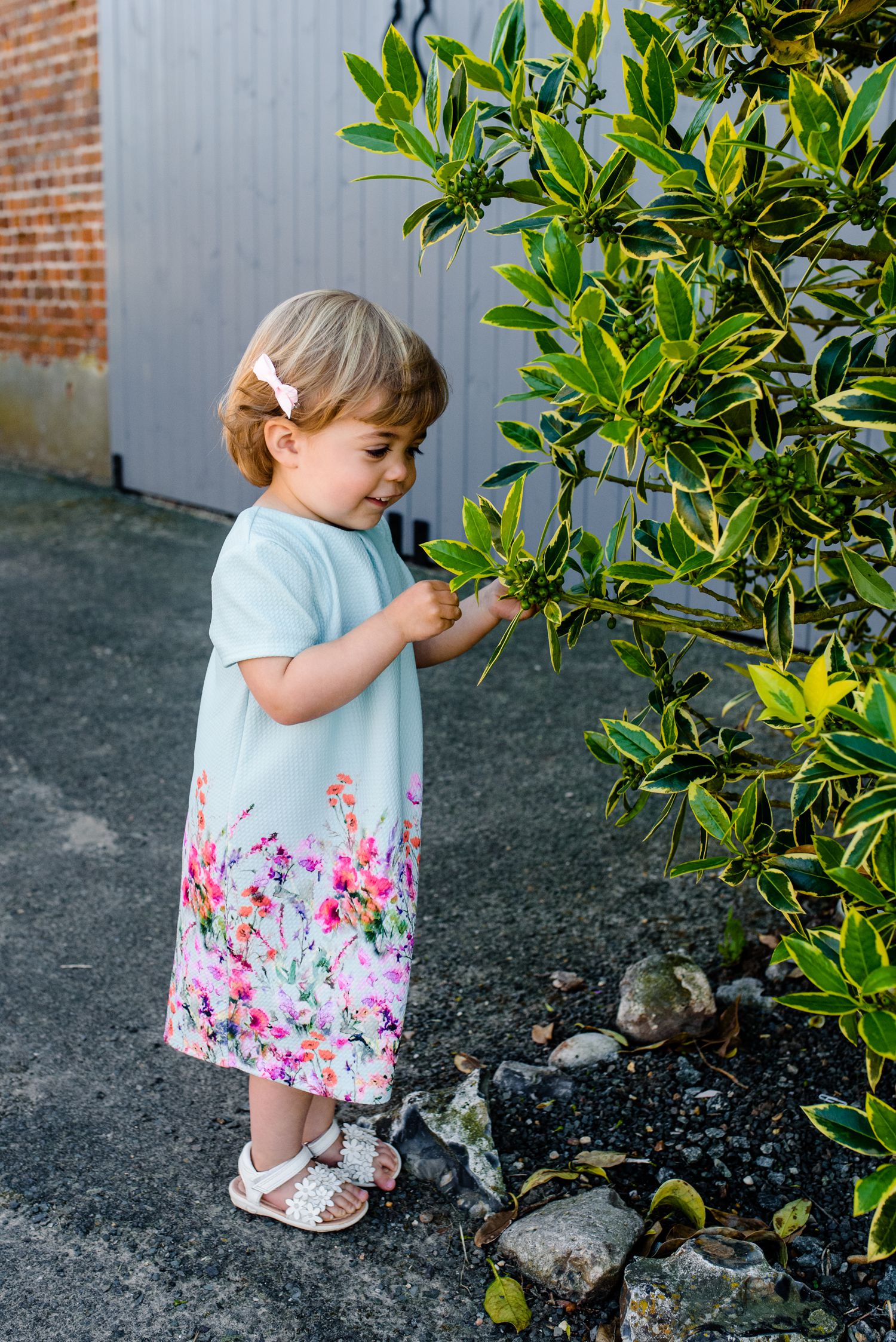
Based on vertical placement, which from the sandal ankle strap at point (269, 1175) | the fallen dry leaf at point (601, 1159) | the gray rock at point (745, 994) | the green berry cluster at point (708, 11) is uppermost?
the green berry cluster at point (708, 11)

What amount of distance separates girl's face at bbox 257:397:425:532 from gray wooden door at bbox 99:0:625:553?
2906 millimetres

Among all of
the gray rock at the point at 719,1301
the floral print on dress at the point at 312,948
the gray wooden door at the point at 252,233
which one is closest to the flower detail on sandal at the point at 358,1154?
the floral print on dress at the point at 312,948

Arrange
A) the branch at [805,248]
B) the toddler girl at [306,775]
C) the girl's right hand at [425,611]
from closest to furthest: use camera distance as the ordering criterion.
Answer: the branch at [805,248]
the girl's right hand at [425,611]
the toddler girl at [306,775]

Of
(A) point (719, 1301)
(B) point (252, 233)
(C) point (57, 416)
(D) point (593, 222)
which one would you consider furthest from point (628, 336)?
(C) point (57, 416)

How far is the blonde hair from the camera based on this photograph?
63.6 inches

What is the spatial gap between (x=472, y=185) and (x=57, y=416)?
7060 millimetres

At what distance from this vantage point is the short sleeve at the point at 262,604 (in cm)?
158

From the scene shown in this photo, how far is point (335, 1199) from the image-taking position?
5.68 feet

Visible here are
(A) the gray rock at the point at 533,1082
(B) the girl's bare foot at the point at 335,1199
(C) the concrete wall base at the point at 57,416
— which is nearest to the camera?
(B) the girl's bare foot at the point at 335,1199

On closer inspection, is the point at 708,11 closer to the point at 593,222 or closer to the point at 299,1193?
the point at 593,222

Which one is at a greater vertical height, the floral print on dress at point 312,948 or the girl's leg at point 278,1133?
the floral print on dress at point 312,948

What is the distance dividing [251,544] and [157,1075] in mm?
991

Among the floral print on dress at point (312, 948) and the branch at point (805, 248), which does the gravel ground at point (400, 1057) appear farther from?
the branch at point (805, 248)

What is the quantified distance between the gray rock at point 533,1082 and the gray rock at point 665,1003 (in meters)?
0.17
